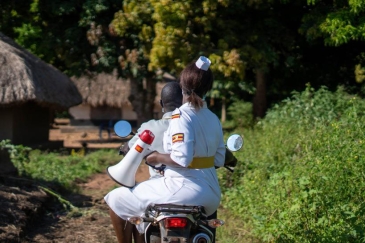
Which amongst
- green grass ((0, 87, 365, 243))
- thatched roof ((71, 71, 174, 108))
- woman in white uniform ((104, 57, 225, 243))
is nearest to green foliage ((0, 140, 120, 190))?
green grass ((0, 87, 365, 243))

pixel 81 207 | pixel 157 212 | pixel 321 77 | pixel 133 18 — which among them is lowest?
pixel 81 207

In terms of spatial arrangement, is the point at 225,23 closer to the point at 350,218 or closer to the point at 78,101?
the point at 78,101

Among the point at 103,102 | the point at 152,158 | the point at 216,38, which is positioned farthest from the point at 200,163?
Answer: the point at 103,102

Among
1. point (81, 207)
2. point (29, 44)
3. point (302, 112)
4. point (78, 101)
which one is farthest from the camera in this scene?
point (29, 44)

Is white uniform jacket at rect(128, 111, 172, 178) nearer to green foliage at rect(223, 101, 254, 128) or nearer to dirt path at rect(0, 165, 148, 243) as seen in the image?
dirt path at rect(0, 165, 148, 243)

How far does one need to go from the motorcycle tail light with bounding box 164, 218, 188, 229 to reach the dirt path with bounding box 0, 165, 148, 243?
2.63 metres

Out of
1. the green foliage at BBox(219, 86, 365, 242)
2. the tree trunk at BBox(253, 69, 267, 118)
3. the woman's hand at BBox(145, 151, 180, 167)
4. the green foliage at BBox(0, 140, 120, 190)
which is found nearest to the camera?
the woman's hand at BBox(145, 151, 180, 167)

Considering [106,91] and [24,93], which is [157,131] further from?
[106,91]

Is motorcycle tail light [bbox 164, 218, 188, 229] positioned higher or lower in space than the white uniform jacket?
lower

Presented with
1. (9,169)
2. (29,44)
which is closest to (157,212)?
(9,169)

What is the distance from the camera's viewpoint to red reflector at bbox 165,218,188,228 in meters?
4.73

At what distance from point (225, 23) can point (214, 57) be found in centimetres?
104

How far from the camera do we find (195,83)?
16.1 feet

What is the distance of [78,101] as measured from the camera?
72.8 ft
